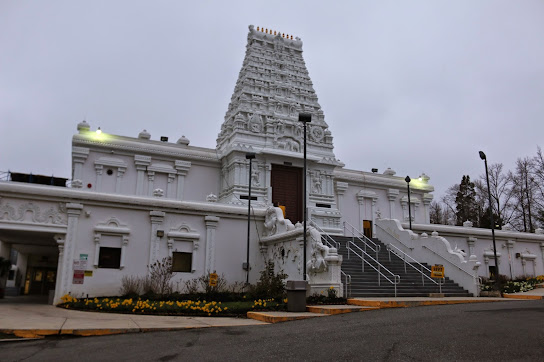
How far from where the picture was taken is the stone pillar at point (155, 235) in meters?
22.0

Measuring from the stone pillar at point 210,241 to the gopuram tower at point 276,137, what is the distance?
14.8 ft

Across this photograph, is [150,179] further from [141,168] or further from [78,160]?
[78,160]

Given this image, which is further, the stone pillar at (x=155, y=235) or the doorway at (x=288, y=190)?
the doorway at (x=288, y=190)

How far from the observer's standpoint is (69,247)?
67.2 ft

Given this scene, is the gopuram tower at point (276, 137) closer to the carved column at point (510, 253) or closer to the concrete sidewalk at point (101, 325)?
the carved column at point (510, 253)

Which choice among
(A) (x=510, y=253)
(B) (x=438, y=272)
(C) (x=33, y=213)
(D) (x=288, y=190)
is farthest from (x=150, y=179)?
(A) (x=510, y=253)

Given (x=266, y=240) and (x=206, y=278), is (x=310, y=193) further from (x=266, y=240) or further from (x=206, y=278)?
(x=206, y=278)

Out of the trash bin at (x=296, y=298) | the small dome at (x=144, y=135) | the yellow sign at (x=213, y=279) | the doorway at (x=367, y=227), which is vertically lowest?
the trash bin at (x=296, y=298)

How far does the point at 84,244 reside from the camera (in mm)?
20906

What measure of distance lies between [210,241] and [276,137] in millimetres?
10819

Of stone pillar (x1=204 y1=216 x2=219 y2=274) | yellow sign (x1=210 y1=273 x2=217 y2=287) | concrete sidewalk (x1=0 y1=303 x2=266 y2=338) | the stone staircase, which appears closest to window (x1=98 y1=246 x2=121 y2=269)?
stone pillar (x1=204 y1=216 x2=219 y2=274)

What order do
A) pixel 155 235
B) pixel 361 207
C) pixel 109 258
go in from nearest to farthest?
pixel 109 258 < pixel 155 235 < pixel 361 207

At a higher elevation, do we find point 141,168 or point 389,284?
point 141,168

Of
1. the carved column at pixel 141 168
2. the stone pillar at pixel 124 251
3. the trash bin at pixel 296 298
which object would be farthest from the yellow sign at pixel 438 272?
the carved column at pixel 141 168
